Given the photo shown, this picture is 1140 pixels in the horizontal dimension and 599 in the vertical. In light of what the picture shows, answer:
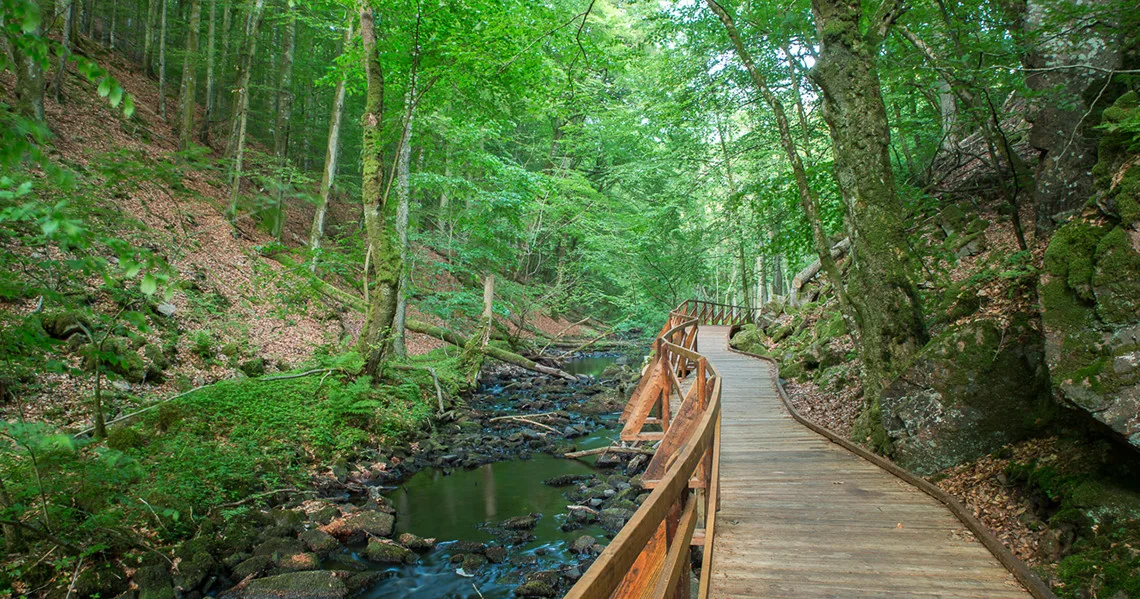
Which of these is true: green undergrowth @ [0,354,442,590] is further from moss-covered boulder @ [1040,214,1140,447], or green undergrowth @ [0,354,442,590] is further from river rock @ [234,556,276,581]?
moss-covered boulder @ [1040,214,1140,447]

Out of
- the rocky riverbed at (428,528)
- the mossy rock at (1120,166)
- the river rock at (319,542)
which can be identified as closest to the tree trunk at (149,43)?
the rocky riverbed at (428,528)

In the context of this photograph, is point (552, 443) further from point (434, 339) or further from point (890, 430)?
point (434, 339)

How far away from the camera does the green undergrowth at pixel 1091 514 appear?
142 inches

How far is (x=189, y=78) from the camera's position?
1655 centimetres

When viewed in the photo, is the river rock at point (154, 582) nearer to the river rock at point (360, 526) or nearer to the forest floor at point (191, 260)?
the river rock at point (360, 526)

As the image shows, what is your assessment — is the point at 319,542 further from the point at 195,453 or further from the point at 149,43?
the point at 149,43

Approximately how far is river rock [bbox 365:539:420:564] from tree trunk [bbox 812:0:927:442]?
19.4 feet

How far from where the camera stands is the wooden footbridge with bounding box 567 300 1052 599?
310 centimetres

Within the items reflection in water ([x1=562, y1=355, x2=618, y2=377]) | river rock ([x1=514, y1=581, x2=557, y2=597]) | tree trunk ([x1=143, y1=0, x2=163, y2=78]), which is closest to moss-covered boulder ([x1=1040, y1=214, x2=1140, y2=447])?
river rock ([x1=514, y1=581, x2=557, y2=597])

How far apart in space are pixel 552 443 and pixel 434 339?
8338 mm

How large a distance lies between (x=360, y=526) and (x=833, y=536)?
5675mm

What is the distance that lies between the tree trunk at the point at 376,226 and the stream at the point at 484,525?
2.88 m

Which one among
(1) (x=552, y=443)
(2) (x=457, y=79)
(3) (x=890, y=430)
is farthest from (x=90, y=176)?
(3) (x=890, y=430)

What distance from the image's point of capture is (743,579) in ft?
13.1
